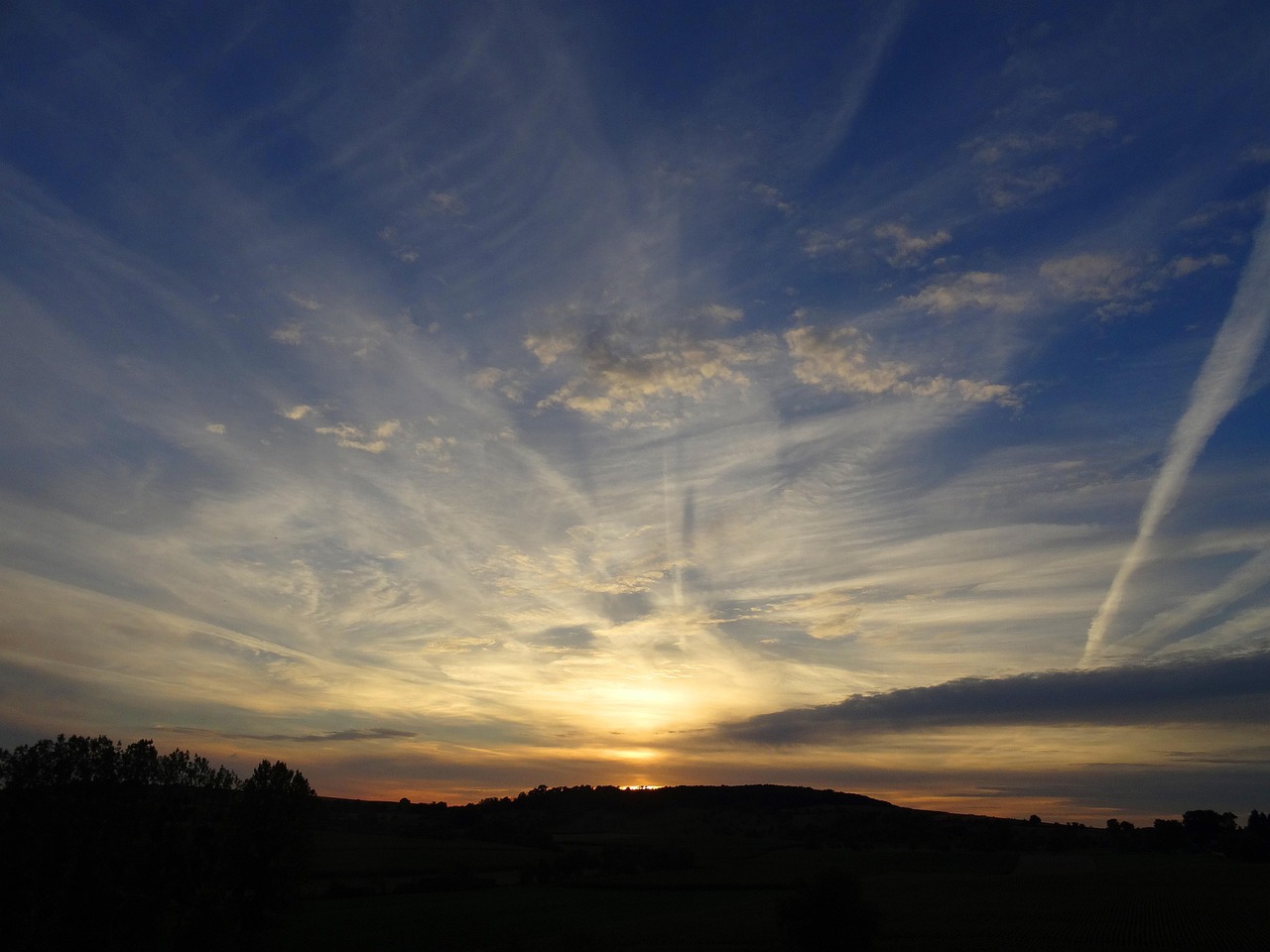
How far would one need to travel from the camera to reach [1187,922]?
205 feet

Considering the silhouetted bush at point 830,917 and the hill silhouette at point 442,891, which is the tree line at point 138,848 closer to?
the hill silhouette at point 442,891

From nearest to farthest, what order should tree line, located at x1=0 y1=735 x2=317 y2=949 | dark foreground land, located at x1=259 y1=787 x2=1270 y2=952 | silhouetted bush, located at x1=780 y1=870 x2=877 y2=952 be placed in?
tree line, located at x1=0 y1=735 x2=317 y2=949 → silhouetted bush, located at x1=780 y1=870 x2=877 y2=952 → dark foreground land, located at x1=259 y1=787 x2=1270 y2=952

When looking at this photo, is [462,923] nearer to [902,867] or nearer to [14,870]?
[14,870]

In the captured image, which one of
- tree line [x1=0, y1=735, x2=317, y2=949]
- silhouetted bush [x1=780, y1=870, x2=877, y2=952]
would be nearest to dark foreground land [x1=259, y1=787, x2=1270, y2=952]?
silhouetted bush [x1=780, y1=870, x2=877, y2=952]

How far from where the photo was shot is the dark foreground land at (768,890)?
185 ft

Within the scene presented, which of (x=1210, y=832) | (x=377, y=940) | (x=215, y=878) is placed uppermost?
(x=1210, y=832)

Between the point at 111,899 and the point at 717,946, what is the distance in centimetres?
4060

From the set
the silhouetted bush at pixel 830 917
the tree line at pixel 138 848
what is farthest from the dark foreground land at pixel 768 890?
the tree line at pixel 138 848

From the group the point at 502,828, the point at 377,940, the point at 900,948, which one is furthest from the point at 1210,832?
the point at 377,940

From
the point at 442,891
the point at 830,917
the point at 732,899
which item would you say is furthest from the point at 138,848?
the point at 732,899

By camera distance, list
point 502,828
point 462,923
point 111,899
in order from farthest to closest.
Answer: point 502,828 < point 462,923 < point 111,899

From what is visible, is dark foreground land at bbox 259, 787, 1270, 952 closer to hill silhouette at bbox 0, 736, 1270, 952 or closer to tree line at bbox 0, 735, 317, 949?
hill silhouette at bbox 0, 736, 1270, 952

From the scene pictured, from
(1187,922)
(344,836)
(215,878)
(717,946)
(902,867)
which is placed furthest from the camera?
(344,836)

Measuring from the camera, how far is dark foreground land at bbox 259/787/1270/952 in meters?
56.5
